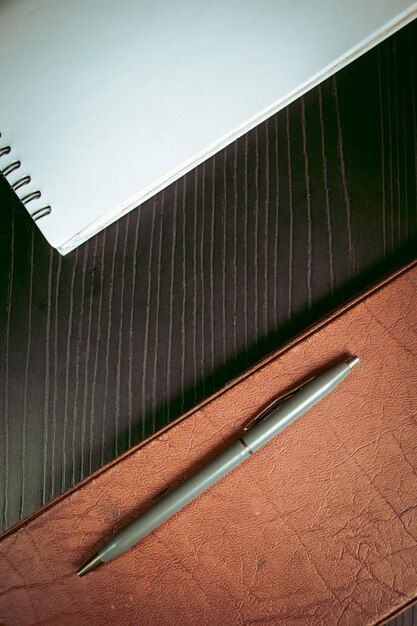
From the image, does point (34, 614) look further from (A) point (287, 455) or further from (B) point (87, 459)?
(A) point (287, 455)

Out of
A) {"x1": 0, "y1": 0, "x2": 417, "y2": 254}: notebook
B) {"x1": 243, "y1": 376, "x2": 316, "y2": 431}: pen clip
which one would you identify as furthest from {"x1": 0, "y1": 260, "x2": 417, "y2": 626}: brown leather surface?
{"x1": 0, "y1": 0, "x2": 417, "y2": 254}: notebook

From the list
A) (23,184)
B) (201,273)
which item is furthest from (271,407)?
(23,184)

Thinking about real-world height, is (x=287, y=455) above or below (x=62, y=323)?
below

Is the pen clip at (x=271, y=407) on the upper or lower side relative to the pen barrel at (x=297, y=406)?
upper

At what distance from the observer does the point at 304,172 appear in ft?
1.70

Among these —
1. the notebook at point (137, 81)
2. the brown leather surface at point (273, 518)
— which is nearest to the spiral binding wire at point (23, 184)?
the notebook at point (137, 81)

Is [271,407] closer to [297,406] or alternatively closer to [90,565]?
[297,406]

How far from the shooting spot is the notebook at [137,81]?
0.44 meters

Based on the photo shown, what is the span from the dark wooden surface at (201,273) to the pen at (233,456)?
0.06 m

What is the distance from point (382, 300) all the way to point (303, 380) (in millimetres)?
103

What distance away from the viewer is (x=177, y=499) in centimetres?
45

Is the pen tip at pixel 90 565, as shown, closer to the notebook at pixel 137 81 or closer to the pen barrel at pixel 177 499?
the pen barrel at pixel 177 499

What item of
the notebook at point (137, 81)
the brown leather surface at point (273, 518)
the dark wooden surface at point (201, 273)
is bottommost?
the brown leather surface at point (273, 518)

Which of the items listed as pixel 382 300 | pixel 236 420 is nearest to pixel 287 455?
pixel 236 420
